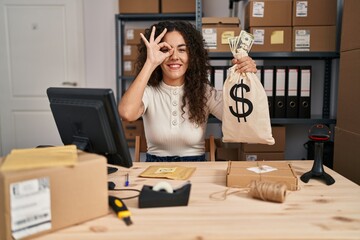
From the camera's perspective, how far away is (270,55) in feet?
7.16

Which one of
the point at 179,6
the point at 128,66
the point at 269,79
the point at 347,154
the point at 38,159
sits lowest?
the point at 347,154

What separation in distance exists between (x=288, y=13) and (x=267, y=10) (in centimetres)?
14

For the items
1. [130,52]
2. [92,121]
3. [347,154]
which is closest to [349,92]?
[347,154]

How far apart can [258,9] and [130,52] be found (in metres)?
1.22

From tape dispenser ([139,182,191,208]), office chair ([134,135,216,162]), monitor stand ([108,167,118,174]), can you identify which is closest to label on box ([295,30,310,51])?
office chair ([134,135,216,162])

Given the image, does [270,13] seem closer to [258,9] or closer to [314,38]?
[258,9]

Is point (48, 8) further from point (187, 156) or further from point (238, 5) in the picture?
point (187, 156)

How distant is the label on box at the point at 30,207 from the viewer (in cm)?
67

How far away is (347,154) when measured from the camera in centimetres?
170

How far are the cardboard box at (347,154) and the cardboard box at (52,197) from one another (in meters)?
1.34

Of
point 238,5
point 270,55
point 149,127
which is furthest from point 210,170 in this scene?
point 238,5

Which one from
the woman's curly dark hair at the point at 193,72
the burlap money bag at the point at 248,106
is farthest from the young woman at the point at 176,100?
the burlap money bag at the point at 248,106

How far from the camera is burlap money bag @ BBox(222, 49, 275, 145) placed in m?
1.30

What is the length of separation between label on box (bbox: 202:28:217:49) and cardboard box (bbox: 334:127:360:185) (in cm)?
97
